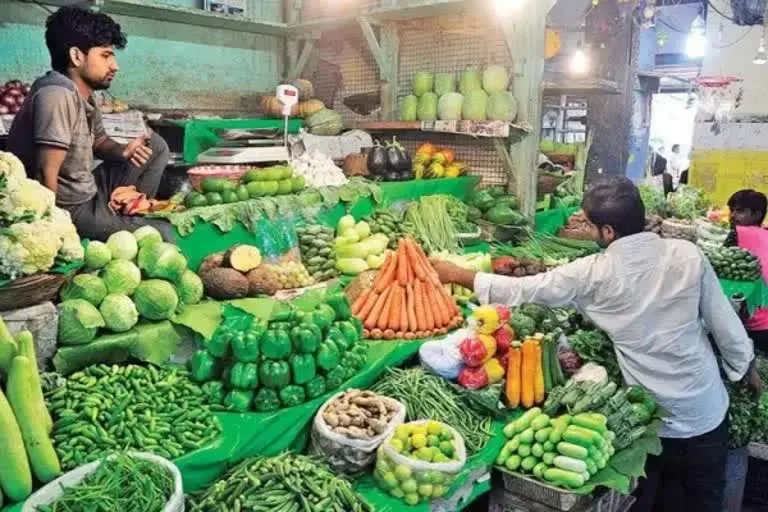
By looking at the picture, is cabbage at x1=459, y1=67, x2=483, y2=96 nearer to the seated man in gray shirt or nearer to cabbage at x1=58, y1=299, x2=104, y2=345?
the seated man in gray shirt

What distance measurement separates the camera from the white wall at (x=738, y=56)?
9508mm

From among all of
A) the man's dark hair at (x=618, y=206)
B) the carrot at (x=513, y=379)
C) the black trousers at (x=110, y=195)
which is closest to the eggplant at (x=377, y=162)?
the black trousers at (x=110, y=195)

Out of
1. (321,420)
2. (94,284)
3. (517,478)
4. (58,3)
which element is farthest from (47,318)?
(58,3)

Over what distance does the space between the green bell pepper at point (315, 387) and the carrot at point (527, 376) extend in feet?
3.62

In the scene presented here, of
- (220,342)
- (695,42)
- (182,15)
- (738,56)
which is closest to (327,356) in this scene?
(220,342)

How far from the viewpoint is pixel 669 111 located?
71.9 feet

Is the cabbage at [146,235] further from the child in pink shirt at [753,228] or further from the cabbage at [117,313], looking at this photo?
the child in pink shirt at [753,228]

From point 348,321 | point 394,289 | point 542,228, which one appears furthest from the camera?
point 542,228

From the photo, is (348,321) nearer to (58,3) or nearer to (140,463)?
(140,463)

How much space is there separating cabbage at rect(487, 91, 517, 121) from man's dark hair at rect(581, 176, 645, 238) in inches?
116

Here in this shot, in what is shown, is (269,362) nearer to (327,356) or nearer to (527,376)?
(327,356)

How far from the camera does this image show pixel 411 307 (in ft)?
12.2

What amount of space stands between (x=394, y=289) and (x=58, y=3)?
174 inches

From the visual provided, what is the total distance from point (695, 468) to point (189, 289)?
2.87 m
